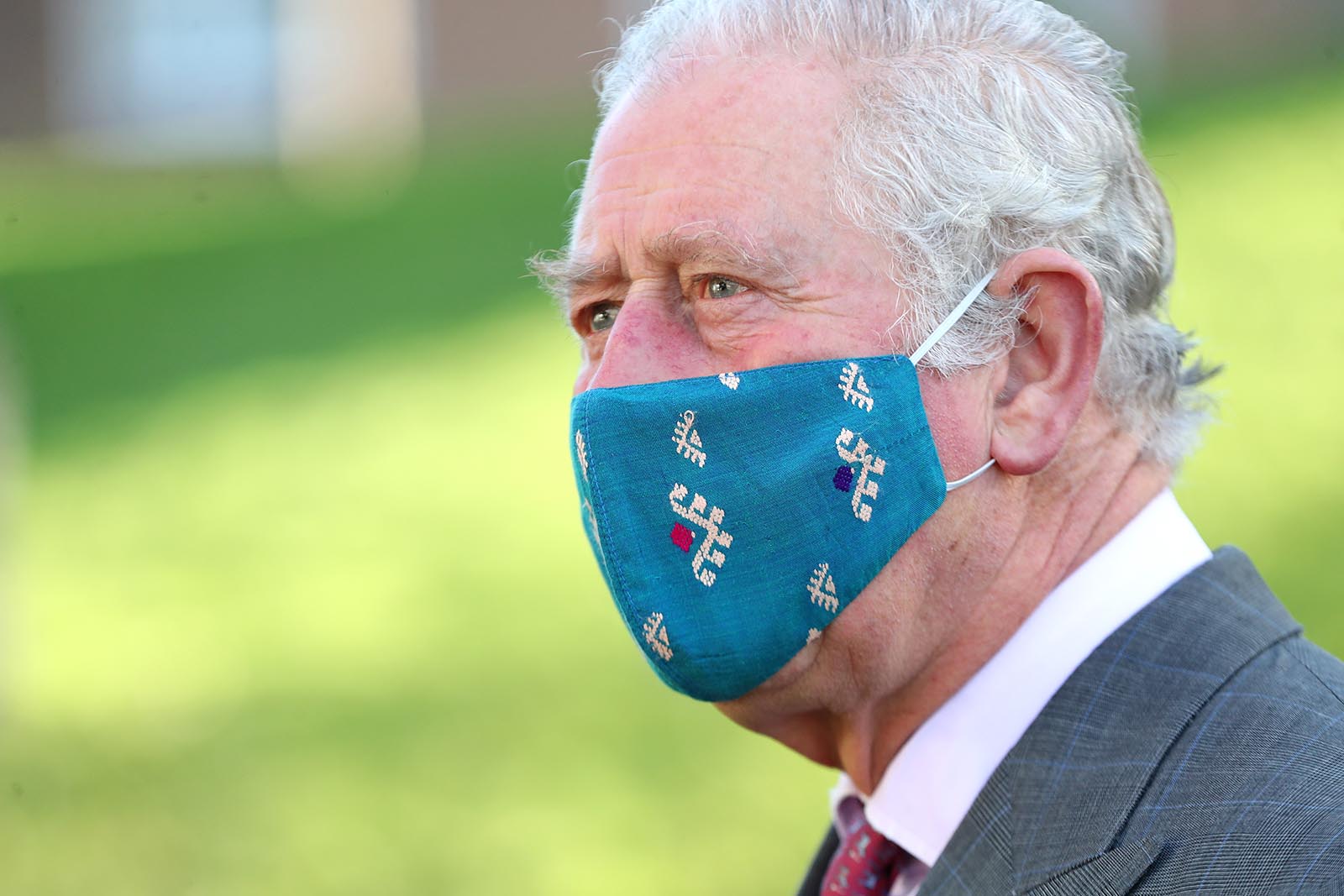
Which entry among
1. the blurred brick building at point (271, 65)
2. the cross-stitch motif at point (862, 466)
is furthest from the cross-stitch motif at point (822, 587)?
the blurred brick building at point (271, 65)

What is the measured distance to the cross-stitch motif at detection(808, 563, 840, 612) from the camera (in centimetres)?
225

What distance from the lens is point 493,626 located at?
7484mm

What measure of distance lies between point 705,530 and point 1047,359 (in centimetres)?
65

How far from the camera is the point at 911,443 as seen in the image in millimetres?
2277

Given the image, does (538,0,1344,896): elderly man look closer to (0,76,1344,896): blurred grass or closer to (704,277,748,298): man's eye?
(704,277,748,298): man's eye

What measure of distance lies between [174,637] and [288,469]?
5.16 feet

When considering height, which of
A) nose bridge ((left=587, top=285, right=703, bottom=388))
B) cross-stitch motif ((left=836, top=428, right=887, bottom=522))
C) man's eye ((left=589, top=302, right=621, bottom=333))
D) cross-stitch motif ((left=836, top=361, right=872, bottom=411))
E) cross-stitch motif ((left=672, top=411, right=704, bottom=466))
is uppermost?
man's eye ((left=589, top=302, right=621, bottom=333))

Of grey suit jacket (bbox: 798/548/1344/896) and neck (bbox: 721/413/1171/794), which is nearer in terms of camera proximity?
grey suit jacket (bbox: 798/548/1344/896)

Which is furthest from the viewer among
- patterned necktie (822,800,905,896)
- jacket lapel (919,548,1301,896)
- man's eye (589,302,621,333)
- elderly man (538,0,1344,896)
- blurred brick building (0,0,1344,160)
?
blurred brick building (0,0,1344,160)

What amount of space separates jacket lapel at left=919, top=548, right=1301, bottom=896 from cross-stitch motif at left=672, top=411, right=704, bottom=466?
2.24 ft

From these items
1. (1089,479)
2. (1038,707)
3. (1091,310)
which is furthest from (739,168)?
(1038,707)

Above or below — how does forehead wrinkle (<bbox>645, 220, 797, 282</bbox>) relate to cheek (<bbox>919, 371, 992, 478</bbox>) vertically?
above

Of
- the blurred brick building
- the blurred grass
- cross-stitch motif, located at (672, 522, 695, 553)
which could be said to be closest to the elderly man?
cross-stitch motif, located at (672, 522, 695, 553)

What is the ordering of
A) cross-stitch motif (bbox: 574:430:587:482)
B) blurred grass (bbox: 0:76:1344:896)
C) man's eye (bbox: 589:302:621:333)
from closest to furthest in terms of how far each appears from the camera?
cross-stitch motif (bbox: 574:430:587:482) → man's eye (bbox: 589:302:621:333) → blurred grass (bbox: 0:76:1344:896)
